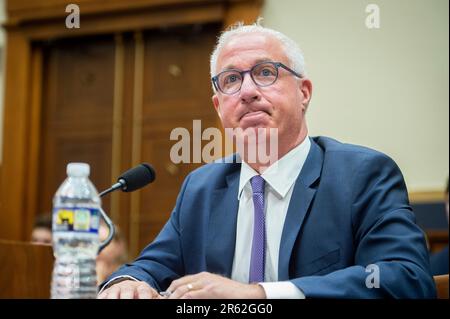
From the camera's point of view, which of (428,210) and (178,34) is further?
(178,34)

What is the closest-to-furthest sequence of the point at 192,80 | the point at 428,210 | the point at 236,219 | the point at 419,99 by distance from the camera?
1. the point at 236,219
2. the point at 419,99
3. the point at 428,210
4. the point at 192,80

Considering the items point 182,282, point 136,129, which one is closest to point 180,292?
point 182,282

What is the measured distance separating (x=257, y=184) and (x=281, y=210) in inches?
3.8

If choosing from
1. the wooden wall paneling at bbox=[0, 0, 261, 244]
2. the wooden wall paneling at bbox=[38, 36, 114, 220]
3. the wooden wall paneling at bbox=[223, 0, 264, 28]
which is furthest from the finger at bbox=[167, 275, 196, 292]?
the wooden wall paneling at bbox=[38, 36, 114, 220]

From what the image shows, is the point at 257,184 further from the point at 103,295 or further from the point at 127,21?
the point at 127,21

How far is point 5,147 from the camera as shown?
4227mm

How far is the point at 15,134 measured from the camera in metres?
4.29

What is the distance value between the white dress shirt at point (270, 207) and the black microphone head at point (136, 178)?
0.90 ft

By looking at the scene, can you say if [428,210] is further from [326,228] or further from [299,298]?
[299,298]

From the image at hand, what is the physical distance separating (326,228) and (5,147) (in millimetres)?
3072

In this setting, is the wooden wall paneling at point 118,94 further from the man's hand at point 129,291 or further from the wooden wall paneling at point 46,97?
the man's hand at point 129,291

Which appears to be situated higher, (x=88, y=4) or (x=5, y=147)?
(x=88, y=4)

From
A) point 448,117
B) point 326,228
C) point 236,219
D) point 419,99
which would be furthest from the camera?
point 448,117

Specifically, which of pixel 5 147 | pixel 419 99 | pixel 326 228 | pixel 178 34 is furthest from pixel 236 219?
pixel 5 147
